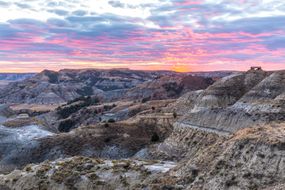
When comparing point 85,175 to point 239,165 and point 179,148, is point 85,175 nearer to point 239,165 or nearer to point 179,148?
point 239,165

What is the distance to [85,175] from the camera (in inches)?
1956

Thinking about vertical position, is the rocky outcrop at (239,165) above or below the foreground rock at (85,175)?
above

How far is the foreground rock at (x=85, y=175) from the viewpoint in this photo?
152 ft

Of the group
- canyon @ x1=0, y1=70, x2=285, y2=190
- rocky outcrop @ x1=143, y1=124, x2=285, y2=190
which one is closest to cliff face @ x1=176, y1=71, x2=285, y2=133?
canyon @ x1=0, y1=70, x2=285, y2=190

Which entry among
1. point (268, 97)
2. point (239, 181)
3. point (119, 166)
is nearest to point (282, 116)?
point (268, 97)

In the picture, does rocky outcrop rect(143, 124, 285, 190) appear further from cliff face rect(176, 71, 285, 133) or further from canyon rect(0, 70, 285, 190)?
cliff face rect(176, 71, 285, 133)

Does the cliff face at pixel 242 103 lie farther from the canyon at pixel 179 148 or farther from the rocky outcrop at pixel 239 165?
the rocky outcrop at pixel 239 165

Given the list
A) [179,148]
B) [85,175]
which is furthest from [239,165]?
[179,148]

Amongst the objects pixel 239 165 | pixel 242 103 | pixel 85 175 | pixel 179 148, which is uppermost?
pixel 239 165

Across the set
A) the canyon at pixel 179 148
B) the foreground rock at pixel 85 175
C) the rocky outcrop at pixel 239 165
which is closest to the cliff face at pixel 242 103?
the canyon at pixel 179 148

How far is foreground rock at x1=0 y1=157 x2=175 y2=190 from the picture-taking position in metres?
46.5

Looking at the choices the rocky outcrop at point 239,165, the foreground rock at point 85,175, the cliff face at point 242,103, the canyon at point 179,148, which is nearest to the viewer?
the rocky outcrop at point 239,165

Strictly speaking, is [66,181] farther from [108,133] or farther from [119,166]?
[108,133]

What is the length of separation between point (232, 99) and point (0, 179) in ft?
226
